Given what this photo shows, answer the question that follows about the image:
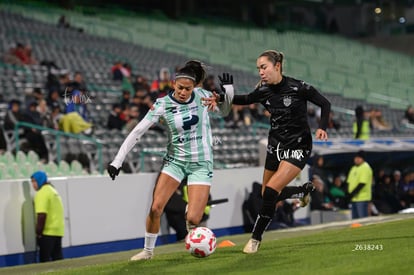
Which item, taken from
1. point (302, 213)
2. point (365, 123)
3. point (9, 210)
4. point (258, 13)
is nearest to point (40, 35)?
point (365, 123)

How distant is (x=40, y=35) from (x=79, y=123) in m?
11.7

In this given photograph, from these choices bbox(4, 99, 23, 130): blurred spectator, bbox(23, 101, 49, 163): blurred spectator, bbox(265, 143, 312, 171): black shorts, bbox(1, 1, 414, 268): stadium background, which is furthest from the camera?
bbox(1, 1, 414, 268): stadium background

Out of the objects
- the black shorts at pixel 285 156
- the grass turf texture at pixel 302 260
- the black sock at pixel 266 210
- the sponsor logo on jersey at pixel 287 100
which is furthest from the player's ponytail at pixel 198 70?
the grass turf texture at pixel 302 260

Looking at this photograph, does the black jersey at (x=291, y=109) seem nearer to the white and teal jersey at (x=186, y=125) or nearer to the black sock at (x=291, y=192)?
the white and teal jersey at (x=186, y=125)

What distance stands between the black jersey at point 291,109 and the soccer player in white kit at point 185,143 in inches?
27.1

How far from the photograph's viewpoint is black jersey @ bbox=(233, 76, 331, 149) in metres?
10.4

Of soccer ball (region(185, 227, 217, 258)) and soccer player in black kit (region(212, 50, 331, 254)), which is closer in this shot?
soccer ball (region(185, 227, 217, 258))

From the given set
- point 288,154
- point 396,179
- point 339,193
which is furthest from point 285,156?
point 396,179

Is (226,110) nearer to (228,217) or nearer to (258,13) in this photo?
(228,217)

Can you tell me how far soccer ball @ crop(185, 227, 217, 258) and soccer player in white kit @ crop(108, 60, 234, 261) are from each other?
0.24 metres

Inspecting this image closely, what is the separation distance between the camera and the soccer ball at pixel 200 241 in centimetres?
990

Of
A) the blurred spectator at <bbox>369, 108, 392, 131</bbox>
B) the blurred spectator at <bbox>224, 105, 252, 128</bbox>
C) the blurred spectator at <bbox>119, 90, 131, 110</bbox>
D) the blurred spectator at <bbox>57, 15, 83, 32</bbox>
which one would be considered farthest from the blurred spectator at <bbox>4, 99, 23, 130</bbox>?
the blurred spectator at <bbox>57, 15, 83, 32</bbox>

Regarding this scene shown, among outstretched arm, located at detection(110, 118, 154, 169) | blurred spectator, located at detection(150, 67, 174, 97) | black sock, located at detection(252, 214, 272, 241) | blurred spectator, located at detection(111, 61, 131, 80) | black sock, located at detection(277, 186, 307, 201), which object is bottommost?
black sock, located at detection(252, 214, 272, 241)

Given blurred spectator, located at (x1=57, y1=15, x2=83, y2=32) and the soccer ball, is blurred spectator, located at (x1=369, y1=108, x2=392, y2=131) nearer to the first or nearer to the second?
blurred spectator, located at (x1=57, y1=15, x2=83, y2=32)
